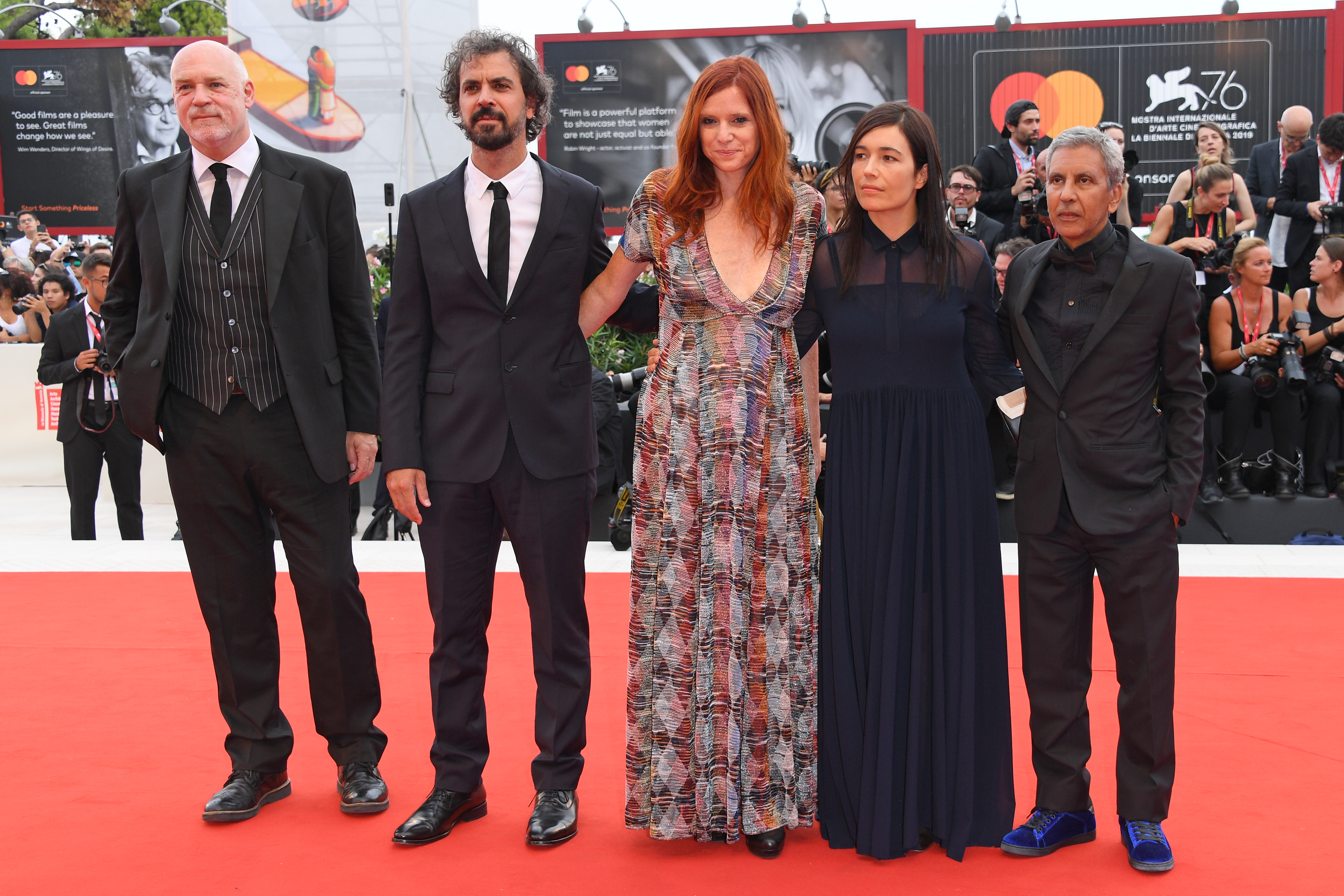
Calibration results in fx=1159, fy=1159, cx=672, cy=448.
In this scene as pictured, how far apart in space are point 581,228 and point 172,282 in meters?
0.98

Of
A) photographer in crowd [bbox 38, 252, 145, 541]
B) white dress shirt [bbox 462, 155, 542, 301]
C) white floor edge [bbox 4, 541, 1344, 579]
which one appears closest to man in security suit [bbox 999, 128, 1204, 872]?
white dress shirt [bbox 462, 155, 542, 301]

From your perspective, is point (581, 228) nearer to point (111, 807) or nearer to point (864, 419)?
point (864, 419)

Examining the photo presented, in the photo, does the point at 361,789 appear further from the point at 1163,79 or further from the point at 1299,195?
the point at 1163,79

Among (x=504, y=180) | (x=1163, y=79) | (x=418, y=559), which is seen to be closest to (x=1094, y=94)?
(x=1163, y=79)

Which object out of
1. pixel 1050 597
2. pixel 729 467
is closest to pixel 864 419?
pixel 729 467

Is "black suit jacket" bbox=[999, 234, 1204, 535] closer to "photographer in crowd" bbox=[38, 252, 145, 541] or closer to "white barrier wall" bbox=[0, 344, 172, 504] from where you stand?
"photographer in crowd" bbox=[38, 252, 145, 541]

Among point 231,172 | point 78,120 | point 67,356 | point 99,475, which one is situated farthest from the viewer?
point 78,120

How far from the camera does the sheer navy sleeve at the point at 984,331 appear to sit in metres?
2.60

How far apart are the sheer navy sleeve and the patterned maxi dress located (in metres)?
0.37

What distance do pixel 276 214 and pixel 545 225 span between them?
2.18 ft

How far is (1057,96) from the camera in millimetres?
11391

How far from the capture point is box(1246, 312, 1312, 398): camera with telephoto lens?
6137mm

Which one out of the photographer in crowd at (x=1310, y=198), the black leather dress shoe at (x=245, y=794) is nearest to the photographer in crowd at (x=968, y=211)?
the photographer in crowd at (x=1310, y=198)

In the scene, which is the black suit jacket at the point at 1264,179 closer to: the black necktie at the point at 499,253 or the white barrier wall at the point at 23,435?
the black necktie at the point at 499,253
